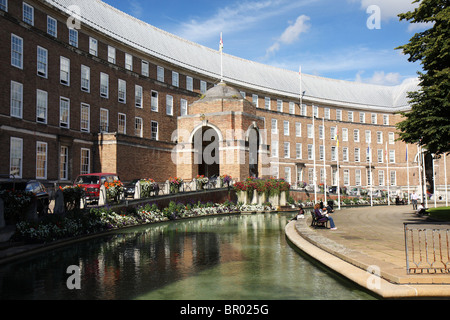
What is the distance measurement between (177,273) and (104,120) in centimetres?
3224

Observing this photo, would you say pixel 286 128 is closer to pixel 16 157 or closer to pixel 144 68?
pixel 144 68

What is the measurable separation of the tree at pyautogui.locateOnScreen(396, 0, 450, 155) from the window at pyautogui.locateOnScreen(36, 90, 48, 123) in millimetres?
26418

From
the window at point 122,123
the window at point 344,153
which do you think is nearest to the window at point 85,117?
the window at point 122,123

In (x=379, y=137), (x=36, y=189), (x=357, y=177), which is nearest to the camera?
(x=36, y=189)

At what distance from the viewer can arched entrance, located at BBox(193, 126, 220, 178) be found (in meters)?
43.0

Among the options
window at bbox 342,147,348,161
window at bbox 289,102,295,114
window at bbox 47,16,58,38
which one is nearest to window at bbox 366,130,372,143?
window at bbox 342,147,348,161

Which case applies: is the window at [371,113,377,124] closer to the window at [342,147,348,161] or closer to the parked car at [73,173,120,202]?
the window at [342,147,348,161]

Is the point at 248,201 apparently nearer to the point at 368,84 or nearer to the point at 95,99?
the point at 95,99

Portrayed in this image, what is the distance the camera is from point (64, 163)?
34.5 meters

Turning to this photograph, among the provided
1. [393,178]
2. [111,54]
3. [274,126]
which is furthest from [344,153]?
[111,54]

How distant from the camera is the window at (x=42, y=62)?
32.3m

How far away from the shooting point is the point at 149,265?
11867 mm

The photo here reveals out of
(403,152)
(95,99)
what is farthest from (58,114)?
(403,152)

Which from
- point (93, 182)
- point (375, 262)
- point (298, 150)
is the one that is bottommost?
point (375, 262)
